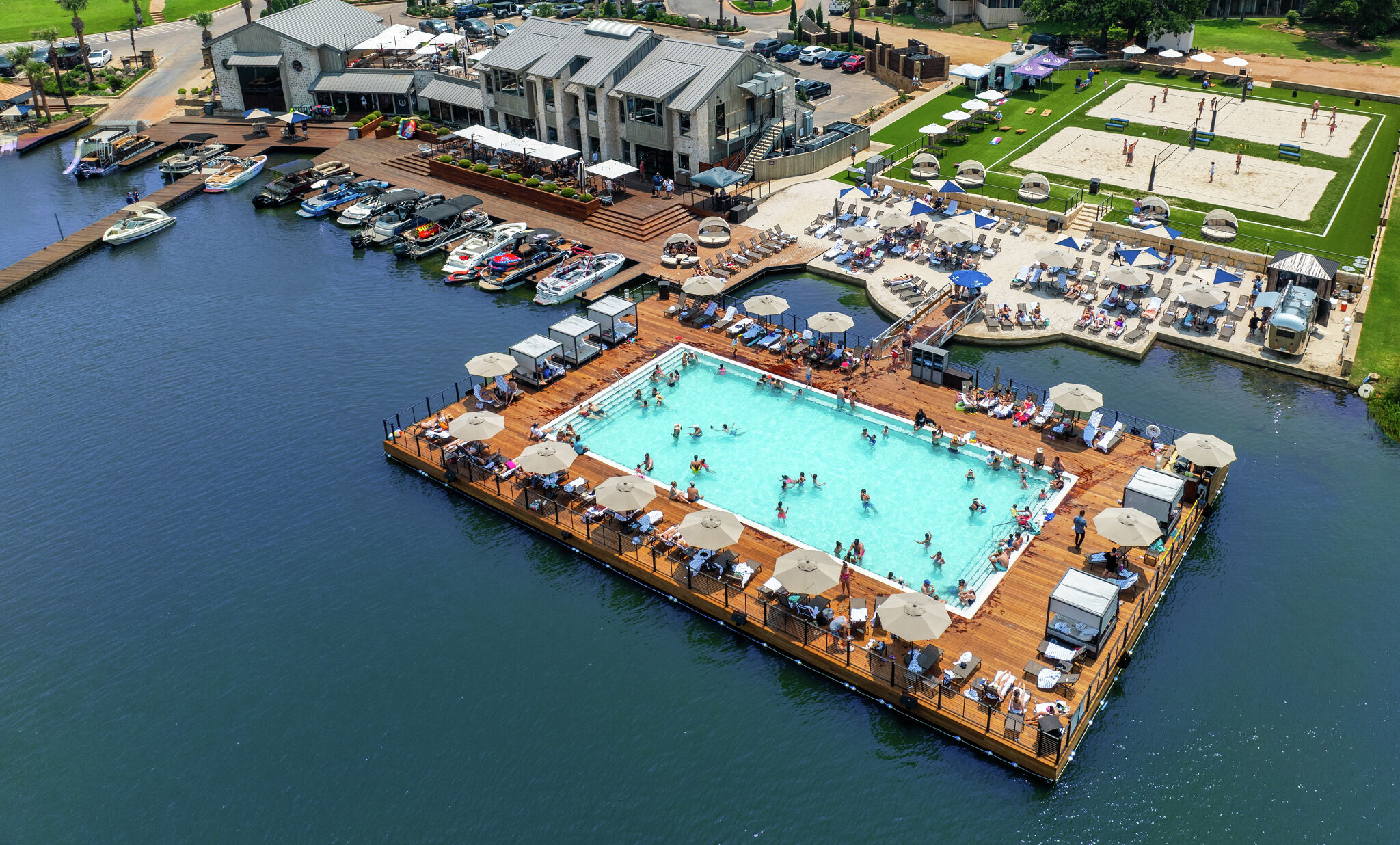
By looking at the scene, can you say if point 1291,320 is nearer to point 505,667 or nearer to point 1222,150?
point 1222,150

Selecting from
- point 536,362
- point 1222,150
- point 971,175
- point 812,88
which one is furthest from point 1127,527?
point 812,88

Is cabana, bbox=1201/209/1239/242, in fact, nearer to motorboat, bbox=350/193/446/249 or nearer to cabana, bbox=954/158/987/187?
cabana, bbox=954/158/987/187

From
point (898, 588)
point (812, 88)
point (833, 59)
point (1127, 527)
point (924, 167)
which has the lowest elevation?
point (898, 588)

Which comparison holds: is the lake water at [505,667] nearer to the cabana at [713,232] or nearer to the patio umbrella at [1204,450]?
the patio umbrella at [1204,450]

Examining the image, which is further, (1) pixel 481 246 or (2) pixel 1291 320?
(1) pixel 481 246

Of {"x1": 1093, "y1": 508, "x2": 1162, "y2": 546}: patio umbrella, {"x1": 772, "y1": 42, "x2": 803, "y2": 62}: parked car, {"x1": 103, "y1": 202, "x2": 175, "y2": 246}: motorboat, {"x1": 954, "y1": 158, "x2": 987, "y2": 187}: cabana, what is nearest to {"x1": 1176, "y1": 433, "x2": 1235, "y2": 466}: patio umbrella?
{"x1": 1093, "y1": 508, "x2": 1162, "y2": 546}: patio umbrella

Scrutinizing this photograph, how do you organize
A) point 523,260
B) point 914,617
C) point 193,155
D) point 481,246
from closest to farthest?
point 914,617 → point 523,260 → point 481,246 → point 193,155

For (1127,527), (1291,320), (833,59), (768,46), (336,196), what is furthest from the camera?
(768,46)
